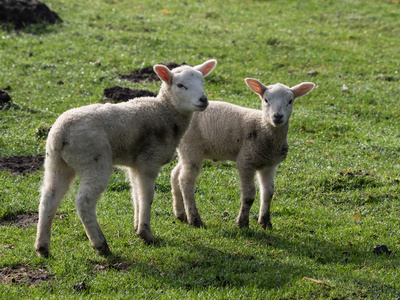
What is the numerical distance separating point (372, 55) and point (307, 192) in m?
9.40

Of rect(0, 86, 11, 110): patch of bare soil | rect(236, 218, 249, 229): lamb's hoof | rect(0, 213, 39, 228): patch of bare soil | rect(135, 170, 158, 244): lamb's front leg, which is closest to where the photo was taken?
rect(135, 170, 158, 244): lamb's front leg

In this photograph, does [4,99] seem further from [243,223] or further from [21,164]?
[243,223]

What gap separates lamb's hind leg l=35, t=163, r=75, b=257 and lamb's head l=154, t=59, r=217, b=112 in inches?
72.0

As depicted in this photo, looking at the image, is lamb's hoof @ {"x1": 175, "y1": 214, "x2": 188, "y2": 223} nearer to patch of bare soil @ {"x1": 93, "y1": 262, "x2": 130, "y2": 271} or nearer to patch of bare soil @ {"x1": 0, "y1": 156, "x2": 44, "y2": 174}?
patch of bare soil @ {"x1": 93, "y1": 262, "x2": 130, "y2": 271}

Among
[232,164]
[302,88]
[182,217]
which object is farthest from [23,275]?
[232,164]

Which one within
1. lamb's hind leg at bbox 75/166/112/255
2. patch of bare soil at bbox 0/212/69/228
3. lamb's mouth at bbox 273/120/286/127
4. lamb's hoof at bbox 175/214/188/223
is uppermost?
lamb's mouth at bbox 273/120/286/127

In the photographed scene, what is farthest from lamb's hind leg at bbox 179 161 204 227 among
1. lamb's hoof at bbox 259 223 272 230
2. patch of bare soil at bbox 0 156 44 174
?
patch of bare soil at bbox 0 156 44 174

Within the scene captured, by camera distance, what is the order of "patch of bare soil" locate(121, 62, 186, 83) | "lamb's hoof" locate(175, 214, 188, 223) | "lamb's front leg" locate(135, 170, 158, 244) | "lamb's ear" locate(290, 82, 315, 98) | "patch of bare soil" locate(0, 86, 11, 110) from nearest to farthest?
1. "lamb's front leg" locate(135, 170, 158, 244)
2. "lamb's ear" locate(290, 82, 315, 98)
3. "lamb's hoof" locate(175, 214, 188, 223)
4. "patch of bare soil" locate(0, 86, 11, 110)
5. "patch of bare soil" locate(121, 62, 186, 83)

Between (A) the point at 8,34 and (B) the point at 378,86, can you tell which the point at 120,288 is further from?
(A) the point at 8,34

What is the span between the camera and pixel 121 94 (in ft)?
43.3

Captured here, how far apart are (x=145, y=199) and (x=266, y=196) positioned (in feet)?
6.64

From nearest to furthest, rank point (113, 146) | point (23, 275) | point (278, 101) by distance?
1. point (23, 275)
2. point (113, 146)
3. point (278, 101)

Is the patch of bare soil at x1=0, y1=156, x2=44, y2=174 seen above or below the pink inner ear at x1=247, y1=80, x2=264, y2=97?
below

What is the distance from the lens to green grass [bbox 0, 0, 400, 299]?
21.6 ft
